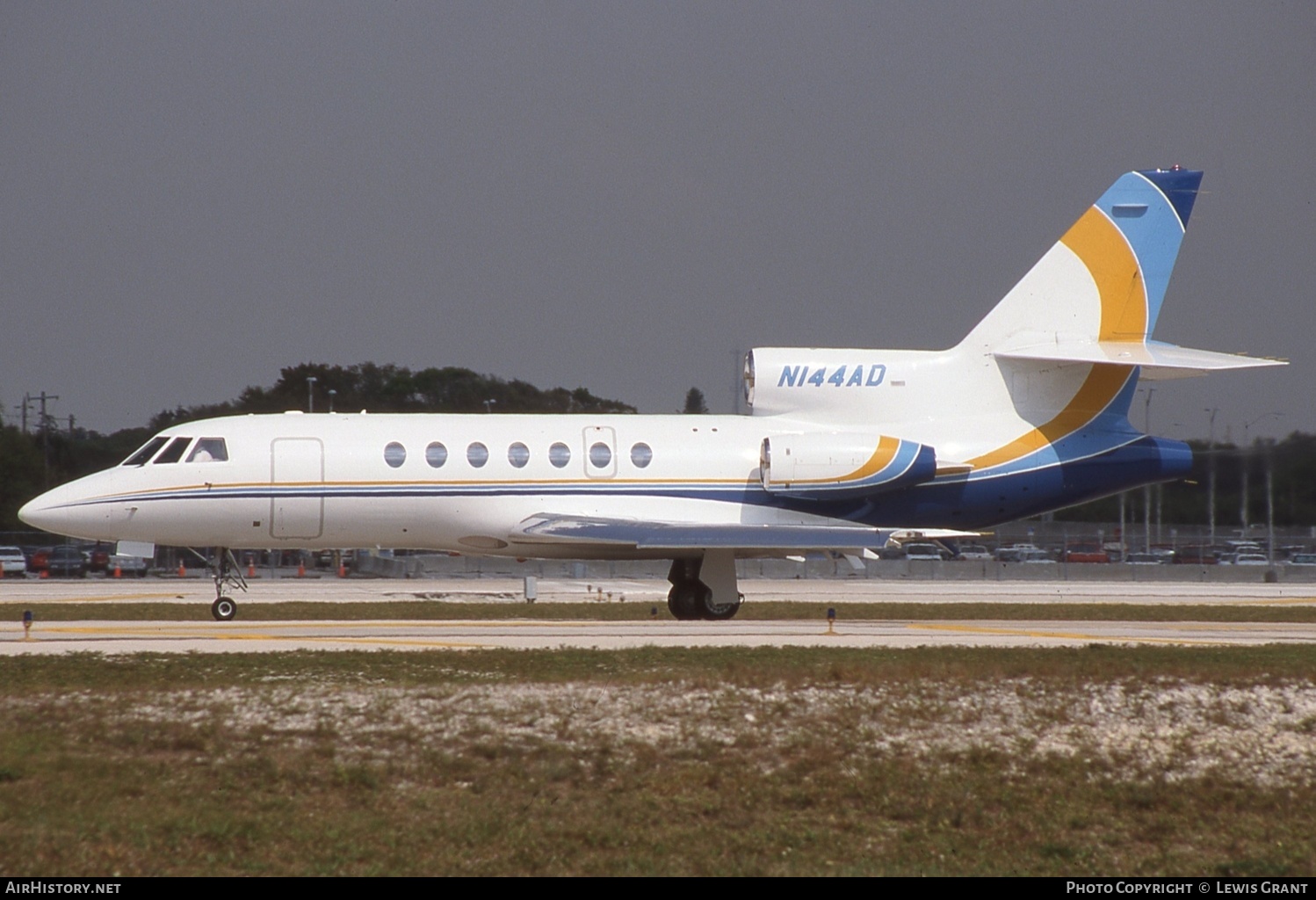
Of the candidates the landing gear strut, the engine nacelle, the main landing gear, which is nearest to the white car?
the landing gear strut

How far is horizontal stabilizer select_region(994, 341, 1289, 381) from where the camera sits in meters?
23.5

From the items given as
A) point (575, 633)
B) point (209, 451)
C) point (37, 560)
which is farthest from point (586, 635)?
point (37, 560)

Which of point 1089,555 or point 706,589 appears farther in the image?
point 1089,555

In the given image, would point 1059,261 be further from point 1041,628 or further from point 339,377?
point 339,377

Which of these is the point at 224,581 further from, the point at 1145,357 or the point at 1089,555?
the point at 1089,555

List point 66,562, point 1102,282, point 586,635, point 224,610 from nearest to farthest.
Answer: point 586,635 < point 224,610 < point 1102,282 < point 66,562

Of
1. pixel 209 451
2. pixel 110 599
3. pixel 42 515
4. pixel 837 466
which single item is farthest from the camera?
pixel 110 599

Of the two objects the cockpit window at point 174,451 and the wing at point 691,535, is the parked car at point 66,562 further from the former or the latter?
the wing at point 691,535

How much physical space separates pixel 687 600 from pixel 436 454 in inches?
208

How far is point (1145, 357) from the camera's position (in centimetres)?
2455

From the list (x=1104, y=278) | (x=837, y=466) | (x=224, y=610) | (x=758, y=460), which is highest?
(x=1104, y=278)

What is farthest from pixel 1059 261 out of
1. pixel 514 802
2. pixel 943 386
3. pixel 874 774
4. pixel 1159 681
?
pixel 514 802
